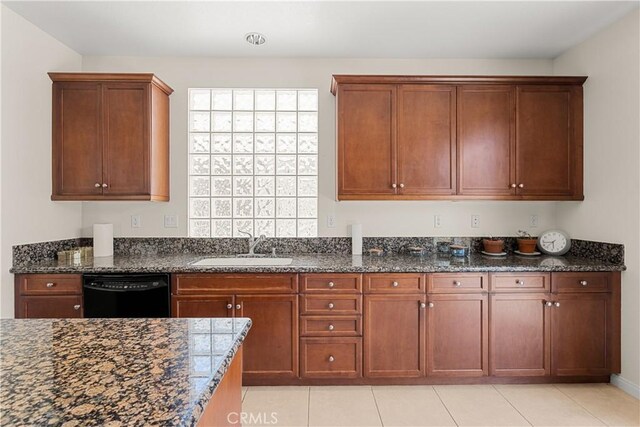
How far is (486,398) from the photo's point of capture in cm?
253

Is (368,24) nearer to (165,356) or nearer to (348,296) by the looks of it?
(348,296)

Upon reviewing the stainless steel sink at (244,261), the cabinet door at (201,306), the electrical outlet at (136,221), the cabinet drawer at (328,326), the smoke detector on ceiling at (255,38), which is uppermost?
the smoke detector on ceiling at (255,38)

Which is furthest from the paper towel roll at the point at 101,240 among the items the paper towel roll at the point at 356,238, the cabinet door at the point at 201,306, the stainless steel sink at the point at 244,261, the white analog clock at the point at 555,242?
the white analog clock at the point at 555,242

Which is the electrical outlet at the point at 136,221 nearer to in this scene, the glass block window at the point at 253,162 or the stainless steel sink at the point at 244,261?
the glass block window at the point at 253,162

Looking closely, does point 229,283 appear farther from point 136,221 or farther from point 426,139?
point 426,139

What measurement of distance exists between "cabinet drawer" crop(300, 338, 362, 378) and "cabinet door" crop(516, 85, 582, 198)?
5.94 feet

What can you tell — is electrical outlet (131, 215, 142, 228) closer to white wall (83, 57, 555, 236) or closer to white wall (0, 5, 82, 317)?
white wall (83, 57, 555, 236)

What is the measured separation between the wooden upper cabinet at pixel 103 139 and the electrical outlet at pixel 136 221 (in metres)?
0.39

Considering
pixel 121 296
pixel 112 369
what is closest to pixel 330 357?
pixel 121 296

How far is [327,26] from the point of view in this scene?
272 centimetres

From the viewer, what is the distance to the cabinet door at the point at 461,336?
2.66m

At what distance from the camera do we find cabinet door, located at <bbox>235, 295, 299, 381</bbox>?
262cm

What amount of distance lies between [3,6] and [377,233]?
10.3 feet

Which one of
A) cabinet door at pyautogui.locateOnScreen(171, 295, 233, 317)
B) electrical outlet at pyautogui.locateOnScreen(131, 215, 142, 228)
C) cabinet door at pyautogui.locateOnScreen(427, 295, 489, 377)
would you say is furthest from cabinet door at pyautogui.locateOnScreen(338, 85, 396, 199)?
electrical outlet at pyautogui.locateOnScreen(131, 215, 142, 228)
